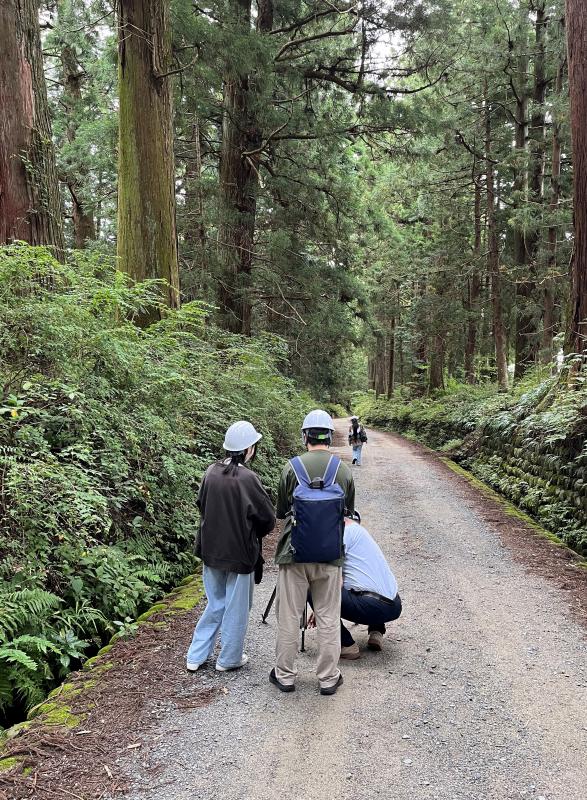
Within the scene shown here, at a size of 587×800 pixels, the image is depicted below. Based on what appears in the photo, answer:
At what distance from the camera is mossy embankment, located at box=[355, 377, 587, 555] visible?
7.94 meters

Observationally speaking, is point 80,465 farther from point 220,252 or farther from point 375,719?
point 220,252

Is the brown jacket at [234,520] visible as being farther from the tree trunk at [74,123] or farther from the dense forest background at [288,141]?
the tree trunk at [74,123]

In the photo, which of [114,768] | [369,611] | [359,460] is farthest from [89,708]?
[359,460]

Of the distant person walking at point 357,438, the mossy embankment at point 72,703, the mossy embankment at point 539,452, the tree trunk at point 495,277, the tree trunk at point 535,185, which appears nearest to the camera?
the mossy embankment at point 72,703

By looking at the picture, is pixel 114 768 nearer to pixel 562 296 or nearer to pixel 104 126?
pixel 104 126

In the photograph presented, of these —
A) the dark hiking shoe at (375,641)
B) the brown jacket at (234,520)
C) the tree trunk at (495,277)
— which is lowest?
the dark hiking shoe at (375,641)

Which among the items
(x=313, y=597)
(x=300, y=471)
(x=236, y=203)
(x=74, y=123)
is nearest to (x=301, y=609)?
(x=313, y=597)

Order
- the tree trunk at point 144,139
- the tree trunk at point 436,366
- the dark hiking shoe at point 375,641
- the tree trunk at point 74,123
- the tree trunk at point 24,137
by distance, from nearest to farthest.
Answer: the dark hiking shoe at point 375,641
the tree trunk at point 24,137
the tree trunk at point 144,139
the tree trunk at point 74,123
the tree trunk at point 436,366

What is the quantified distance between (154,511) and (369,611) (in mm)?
2506

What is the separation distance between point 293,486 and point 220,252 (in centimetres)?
1024

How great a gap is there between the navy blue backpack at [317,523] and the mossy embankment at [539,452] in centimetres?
496

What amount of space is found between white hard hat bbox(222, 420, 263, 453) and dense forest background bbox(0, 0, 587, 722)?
3.65ft

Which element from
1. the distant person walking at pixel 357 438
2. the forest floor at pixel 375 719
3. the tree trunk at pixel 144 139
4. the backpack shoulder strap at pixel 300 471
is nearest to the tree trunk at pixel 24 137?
the tree trunk at pixel 144 139

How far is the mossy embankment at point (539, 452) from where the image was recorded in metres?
7.94
